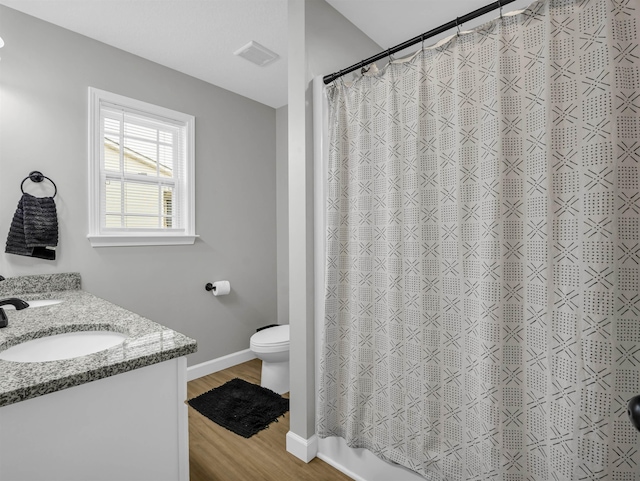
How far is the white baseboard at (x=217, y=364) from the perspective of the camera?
9.19ft

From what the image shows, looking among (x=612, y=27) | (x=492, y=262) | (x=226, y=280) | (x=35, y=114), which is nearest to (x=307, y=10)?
(x=612, y=27)

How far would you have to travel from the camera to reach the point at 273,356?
2.47m

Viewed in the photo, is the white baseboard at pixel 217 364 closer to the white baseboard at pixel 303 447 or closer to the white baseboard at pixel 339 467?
the white baseboard at pixel 303 447

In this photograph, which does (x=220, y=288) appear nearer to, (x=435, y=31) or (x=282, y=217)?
(x=282, y=217)

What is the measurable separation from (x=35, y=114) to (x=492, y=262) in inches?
103

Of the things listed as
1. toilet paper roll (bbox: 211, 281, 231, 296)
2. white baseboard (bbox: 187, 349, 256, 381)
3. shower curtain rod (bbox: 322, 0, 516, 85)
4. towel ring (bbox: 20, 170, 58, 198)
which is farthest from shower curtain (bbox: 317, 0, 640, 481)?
towel ring (bbox: 20, 170, 58, 198)

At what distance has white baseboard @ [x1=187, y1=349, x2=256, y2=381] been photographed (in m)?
2.80

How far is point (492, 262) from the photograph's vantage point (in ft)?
3.77

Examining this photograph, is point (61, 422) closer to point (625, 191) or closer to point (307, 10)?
point (625, 191)

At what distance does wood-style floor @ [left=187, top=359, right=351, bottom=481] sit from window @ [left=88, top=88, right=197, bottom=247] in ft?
4.60

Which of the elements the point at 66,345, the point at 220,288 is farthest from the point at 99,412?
the point at 220,288

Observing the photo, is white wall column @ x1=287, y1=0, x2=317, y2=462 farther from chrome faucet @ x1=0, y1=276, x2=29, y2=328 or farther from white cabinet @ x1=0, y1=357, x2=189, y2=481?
chrome faucet @ x1=0, y1=276, x2=29, y2=328

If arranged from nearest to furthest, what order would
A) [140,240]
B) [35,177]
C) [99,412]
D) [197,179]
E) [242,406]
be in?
[99,412] → [35,177] → [242,406] → [140,240] → [197,179]

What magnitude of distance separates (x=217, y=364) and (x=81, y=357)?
226 centimetres
